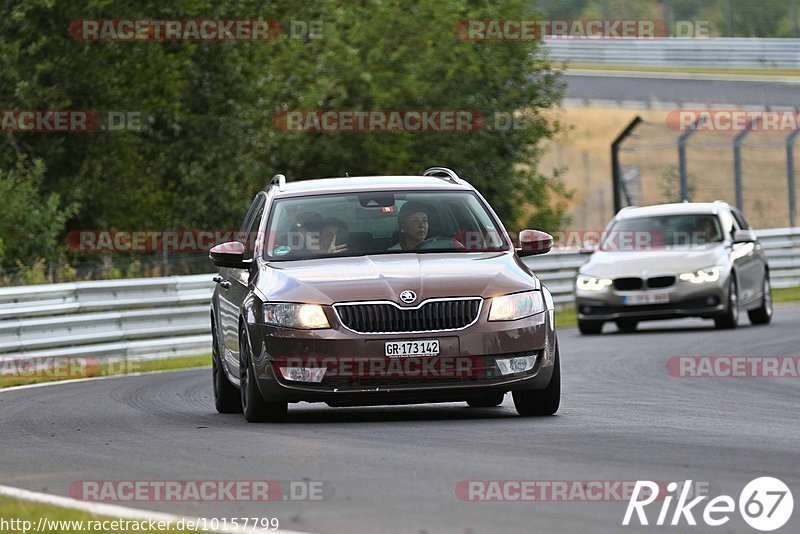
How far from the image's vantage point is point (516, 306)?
35.8 feet

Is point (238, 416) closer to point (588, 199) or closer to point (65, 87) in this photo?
point (65, 87)

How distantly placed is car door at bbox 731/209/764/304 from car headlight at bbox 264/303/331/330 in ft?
39.9

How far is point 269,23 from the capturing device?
32.1m

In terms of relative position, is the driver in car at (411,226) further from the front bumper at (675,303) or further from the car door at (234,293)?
the front bumper at (675,303)

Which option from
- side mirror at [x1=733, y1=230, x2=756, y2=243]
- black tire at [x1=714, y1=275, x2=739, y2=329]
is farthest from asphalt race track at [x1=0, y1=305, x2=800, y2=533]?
side mirror at [x1=733, y1=230, x2=756, y2=243]

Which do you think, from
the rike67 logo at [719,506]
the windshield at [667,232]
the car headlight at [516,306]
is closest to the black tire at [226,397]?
the car headlight at [516,306]

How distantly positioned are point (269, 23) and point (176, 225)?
393 centimetres

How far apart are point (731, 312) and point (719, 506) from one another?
1492 cm

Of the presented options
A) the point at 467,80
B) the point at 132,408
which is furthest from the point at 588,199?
the point at 132,408

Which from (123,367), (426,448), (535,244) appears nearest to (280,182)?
(535,244)

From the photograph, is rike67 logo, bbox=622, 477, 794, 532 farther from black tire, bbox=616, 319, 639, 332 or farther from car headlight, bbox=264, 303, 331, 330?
black tire, bbox=616, 319, 639, 332

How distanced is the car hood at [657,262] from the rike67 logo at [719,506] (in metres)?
14.1

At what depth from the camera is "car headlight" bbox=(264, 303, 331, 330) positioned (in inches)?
424

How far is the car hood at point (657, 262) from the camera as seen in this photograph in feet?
71.4
